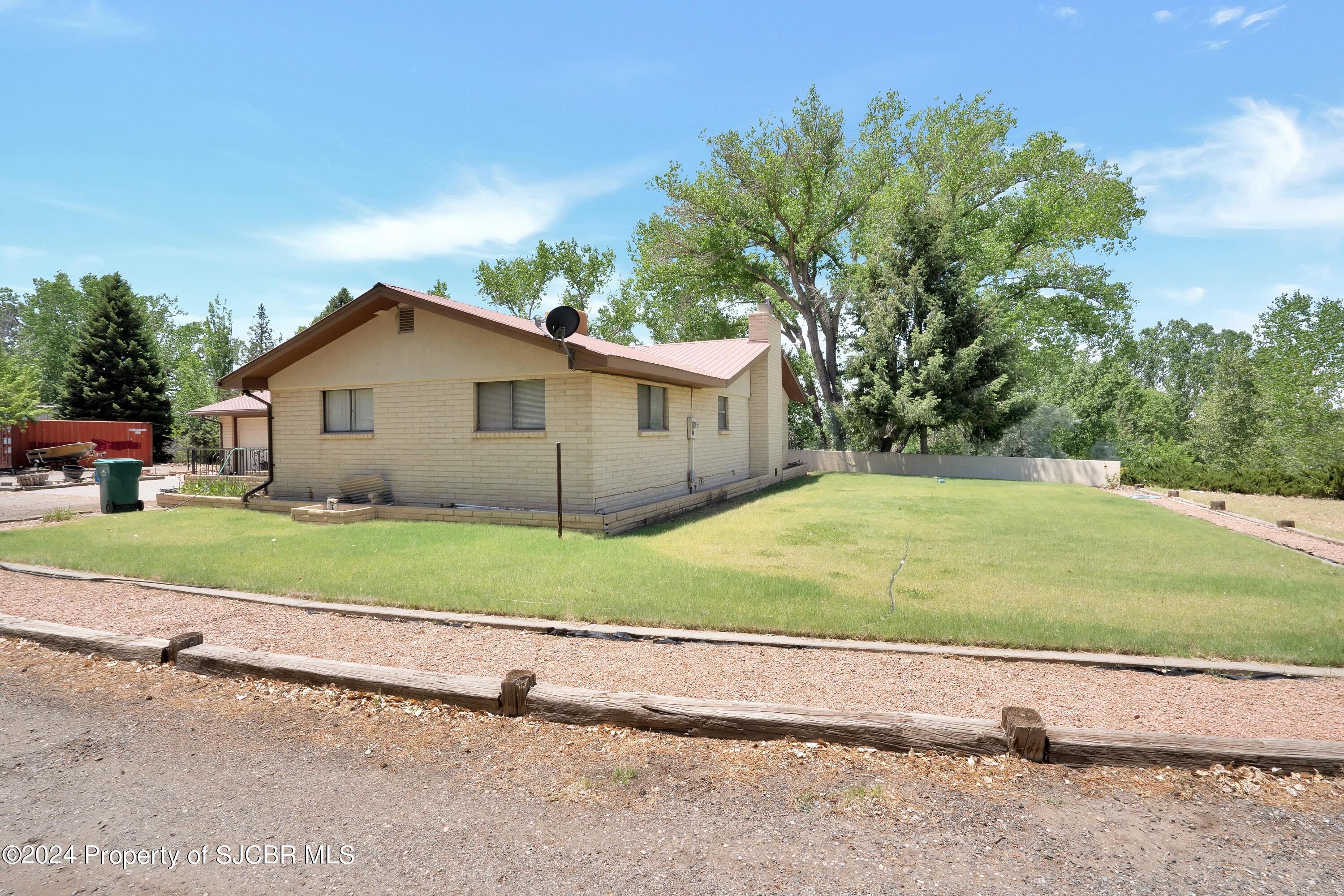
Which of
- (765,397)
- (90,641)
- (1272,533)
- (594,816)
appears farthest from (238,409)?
(1272,533)

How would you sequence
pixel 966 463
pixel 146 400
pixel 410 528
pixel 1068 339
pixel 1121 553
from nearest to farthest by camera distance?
pixel 1121 553 < pixel 410 528 < pixel 966 463 < pixel 146 400 < pixel 1068 339

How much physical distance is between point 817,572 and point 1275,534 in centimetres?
992

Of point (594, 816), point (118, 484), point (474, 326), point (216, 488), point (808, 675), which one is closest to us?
point (594, 816)

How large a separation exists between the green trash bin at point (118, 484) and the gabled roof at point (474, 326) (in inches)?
98.6

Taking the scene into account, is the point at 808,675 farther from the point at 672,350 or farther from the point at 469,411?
the point at 672,350

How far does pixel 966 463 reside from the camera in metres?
25.9

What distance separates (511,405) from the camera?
41.5 ft

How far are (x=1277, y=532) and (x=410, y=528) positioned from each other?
1558 cm

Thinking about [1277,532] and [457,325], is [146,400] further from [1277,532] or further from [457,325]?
[1277,532]

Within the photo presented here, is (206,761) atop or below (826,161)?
below

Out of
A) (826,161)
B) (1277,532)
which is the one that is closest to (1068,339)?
(826,161)

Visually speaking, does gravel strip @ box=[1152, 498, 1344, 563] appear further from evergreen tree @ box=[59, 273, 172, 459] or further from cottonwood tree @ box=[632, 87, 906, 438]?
evergreen tree @ box=[59, 273, 172, 459]

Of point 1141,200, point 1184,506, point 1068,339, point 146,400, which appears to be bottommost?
point 1184,506

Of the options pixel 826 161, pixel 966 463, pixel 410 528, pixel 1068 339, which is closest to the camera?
pixel 410 528
